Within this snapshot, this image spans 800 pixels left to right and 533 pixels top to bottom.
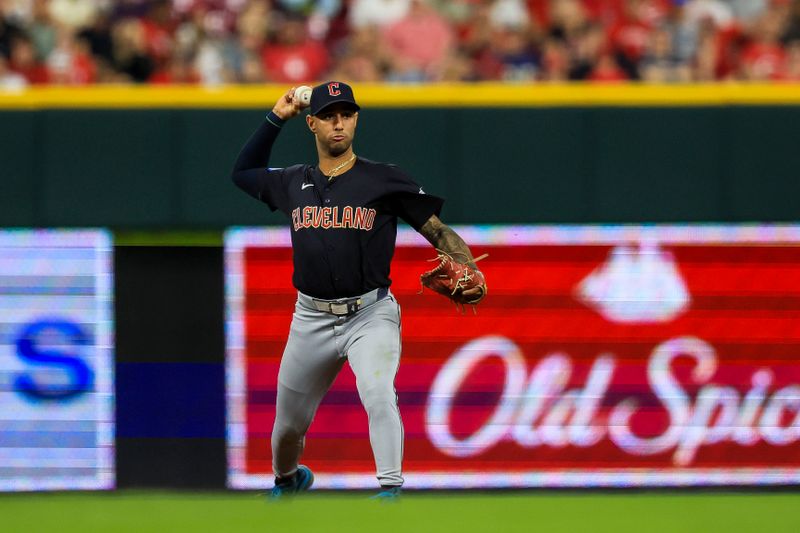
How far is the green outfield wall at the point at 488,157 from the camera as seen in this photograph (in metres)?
6.09

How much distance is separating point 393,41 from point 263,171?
12.1ft

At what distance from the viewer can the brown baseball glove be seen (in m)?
4.80

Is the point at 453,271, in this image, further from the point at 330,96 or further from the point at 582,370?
the point at 582,370

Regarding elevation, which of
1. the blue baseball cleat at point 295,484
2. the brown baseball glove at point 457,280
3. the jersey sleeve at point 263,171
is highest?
the jersey sleeve at point 263,171

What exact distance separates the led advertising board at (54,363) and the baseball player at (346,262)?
4.72 ft

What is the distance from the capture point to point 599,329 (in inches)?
243

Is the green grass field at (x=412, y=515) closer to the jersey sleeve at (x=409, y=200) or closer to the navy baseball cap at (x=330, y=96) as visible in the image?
the jersey sleeve at (x=409, y=200)

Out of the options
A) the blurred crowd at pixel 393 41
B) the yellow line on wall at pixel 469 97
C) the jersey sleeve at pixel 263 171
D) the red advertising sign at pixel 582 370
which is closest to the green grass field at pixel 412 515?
the red advertising sign at pixel 582 370

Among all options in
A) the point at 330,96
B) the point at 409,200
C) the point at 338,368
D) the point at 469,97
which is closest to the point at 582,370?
the point at 469,97

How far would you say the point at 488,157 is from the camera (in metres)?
6.12

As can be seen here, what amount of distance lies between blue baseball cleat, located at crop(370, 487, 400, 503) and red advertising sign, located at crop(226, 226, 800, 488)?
141 cm

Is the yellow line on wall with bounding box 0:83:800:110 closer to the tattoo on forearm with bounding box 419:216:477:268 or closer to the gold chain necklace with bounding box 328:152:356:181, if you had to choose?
the gold chain necklace with bounding box 328:152:356:181

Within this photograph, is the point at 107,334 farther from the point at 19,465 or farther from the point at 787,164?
the point at 787,164

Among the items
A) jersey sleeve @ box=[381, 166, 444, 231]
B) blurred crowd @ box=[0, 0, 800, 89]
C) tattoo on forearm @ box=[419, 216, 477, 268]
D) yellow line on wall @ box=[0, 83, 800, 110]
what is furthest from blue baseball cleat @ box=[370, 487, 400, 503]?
blurred crowd @ box=[0, 0, 800, 89]
